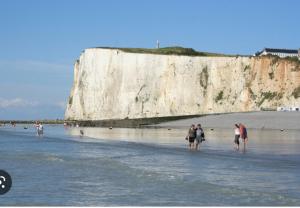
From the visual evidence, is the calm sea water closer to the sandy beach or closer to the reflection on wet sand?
the reflection on wet sand

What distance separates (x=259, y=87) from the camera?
73312 millimetres

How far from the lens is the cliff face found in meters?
72.6

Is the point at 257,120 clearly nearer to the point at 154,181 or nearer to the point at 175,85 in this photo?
the point at 175,85

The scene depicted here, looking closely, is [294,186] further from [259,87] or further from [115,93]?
[115,93]

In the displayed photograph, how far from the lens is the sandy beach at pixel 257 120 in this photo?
165 ft

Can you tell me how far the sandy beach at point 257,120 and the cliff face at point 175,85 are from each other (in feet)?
49.9

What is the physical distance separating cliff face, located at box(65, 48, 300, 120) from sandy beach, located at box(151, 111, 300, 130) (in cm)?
1520

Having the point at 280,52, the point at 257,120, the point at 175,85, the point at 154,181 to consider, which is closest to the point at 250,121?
the point at 257,120

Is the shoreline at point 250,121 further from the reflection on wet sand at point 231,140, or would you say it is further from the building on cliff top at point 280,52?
the building on cliff top at point 280,52

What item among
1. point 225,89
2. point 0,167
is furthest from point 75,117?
point 0,167

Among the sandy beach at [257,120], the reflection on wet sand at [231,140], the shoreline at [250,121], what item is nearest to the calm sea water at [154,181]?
the reflection on wet sand at [231,140]

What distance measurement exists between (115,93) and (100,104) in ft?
10.7

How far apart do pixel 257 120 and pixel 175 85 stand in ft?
94.8

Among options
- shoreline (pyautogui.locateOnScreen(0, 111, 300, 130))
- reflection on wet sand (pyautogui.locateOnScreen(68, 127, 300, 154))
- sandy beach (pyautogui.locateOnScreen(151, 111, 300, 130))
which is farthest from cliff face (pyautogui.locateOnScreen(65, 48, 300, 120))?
reflection on wet sand (pyautogui.locateOnScreen(68, 127, 300, 154))
